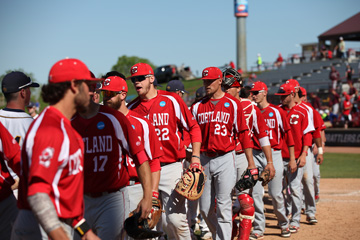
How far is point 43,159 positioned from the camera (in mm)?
2957

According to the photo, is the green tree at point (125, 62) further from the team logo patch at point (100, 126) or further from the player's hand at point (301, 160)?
the team logo patch at point (100, 126)

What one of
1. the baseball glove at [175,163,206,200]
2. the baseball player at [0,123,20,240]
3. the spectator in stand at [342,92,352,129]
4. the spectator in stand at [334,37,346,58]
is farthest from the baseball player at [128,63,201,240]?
the spectator in stand at [334,37,346,58]

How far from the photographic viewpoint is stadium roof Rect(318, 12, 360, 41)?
47.8m

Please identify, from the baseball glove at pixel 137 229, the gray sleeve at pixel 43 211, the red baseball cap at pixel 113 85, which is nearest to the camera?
the gray sleeve at pixel 43 211

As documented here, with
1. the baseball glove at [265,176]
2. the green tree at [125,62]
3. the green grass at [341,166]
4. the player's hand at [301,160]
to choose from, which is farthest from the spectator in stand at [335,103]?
the green tree at [125,62]

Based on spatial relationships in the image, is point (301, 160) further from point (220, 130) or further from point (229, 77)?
point (220, 130)

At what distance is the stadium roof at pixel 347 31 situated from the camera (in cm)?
4784

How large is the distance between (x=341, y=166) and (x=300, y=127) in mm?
9885

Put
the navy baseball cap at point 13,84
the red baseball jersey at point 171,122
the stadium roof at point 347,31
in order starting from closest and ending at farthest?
the navy baseball cap at point 13,84
the red baseball jersey at point 171,122
the stadium roof at point 347,31

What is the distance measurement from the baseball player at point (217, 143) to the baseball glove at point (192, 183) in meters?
0.86

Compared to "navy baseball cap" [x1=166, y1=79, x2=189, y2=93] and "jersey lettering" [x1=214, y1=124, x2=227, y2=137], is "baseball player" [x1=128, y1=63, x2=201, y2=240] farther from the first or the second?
"navy baseball cap" [x1=166, y1=79, x2=189, y2=93]

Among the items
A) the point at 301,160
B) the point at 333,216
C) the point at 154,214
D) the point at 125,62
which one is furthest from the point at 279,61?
the point at 154,214

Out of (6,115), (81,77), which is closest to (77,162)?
(81,77)

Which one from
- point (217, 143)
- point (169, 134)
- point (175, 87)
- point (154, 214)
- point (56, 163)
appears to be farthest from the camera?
point (175, 87)
